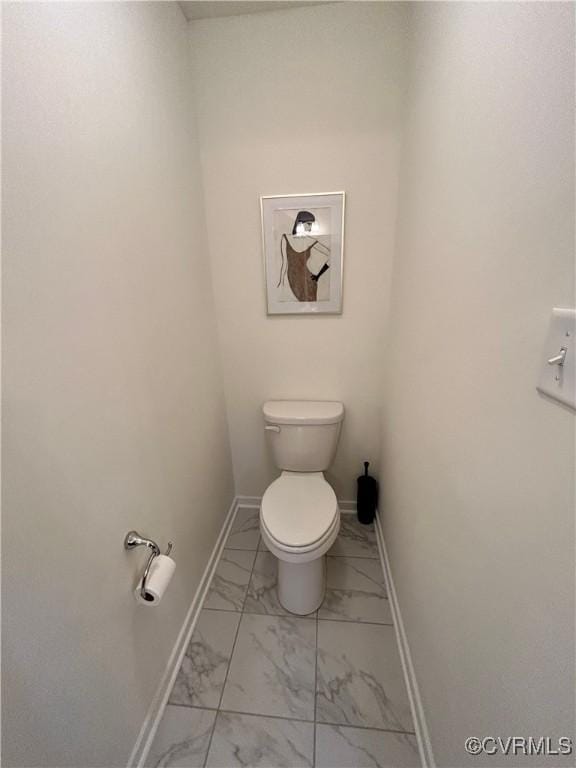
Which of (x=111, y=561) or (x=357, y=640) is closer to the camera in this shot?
(x=111, y=561)

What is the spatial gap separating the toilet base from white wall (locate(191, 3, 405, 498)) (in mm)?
737

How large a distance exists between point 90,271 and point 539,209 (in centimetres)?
88

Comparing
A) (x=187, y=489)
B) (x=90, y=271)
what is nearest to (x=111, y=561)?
(x=187, y=489)

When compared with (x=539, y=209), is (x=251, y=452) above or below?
below

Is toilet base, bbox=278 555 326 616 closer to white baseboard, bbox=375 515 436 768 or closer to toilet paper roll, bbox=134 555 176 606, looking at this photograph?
white baseboard, bbox=375 515 436 768

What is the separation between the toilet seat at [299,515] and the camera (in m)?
1.12

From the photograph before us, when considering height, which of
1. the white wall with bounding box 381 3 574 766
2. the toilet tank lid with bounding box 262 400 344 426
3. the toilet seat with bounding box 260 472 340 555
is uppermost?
the white wall with bounding box 381 3 574 766

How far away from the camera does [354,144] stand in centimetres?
121

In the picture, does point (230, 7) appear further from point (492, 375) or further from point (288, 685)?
point (288, 685)

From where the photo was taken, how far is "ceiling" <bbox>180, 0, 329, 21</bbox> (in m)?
1.08

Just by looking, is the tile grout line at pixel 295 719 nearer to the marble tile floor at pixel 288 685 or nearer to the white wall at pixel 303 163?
Answer: the marble tile floor at pixel 288 685

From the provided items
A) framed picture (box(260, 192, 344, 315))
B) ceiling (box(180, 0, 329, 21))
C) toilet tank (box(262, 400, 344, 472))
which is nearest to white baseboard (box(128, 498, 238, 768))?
toilet tank (box(262, 400, 344, 472))

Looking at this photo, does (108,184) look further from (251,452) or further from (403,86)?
(251,452)

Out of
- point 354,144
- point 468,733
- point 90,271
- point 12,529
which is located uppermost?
point 354,144
